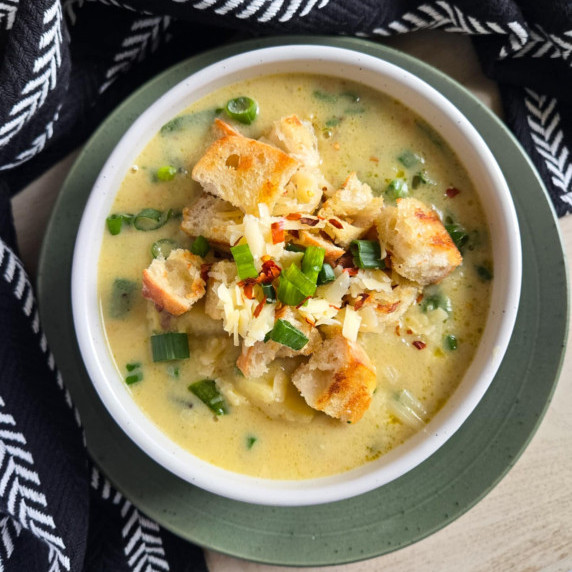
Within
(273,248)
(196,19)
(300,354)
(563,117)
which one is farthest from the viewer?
(563,117)

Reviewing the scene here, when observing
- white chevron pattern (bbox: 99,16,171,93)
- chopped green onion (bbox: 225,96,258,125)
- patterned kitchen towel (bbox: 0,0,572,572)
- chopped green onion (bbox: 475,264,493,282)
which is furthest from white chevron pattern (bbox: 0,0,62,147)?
chopped green onion (bbox: 475,264,493,282)

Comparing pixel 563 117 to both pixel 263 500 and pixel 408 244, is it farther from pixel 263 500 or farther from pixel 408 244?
pixel 263 500

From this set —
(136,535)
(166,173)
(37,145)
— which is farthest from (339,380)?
(37,145)

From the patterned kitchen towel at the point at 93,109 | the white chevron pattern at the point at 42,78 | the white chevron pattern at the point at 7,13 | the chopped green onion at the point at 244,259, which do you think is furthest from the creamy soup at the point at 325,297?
the white chevron pattern at the point at 7,13

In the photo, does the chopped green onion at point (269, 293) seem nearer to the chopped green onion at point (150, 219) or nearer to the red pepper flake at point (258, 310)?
the red pepper flake at point (258, 310)

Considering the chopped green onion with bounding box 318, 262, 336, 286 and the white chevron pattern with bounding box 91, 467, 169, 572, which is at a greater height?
the chopped green onion with bounding box 318, 262, 336, 286

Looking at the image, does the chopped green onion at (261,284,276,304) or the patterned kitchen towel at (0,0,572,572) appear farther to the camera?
the patterned kitchen towel at (0,0,572,572)

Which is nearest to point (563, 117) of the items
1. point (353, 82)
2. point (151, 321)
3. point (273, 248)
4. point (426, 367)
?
point (353, 82)

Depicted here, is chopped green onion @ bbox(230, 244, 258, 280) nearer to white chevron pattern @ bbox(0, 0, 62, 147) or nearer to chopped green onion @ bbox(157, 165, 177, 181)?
chopped green onion @ bbox(157, 165, 177, 181)
